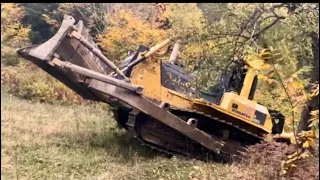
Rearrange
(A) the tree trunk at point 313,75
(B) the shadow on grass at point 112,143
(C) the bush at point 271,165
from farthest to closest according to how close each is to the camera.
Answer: (B) the shadow on grass at point 112,143
(A) the tree trunk at point 313,75
(C) the bush at point 271,165

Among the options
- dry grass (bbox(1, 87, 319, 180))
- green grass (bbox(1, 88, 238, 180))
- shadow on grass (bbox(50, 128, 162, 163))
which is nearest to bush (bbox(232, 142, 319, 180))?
dry grass (bbox(1, 87, 319, 180))

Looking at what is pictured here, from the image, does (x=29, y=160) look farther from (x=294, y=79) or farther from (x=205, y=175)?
(x=294, y=79)

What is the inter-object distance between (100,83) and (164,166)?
5.82 ft

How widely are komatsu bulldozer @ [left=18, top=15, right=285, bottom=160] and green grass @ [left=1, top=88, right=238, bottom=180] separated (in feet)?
1.50

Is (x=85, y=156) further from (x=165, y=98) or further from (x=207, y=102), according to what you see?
(x=207, y=102)

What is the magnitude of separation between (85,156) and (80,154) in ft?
0.47

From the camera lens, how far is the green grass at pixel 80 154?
23.3 ft

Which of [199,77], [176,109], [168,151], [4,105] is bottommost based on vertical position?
[4,105]

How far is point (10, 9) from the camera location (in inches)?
866

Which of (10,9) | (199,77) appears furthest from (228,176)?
(10,9)

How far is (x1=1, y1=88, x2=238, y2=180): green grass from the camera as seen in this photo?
280 inches

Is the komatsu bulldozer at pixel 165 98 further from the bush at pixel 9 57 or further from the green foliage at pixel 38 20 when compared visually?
the green foliage at pixel 38 20

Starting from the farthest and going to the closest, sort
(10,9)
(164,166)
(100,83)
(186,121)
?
(10,9) → (186,121) → (100,83) → (164,166)

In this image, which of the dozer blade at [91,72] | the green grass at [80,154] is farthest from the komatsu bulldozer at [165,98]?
the green grass at [80,154]
